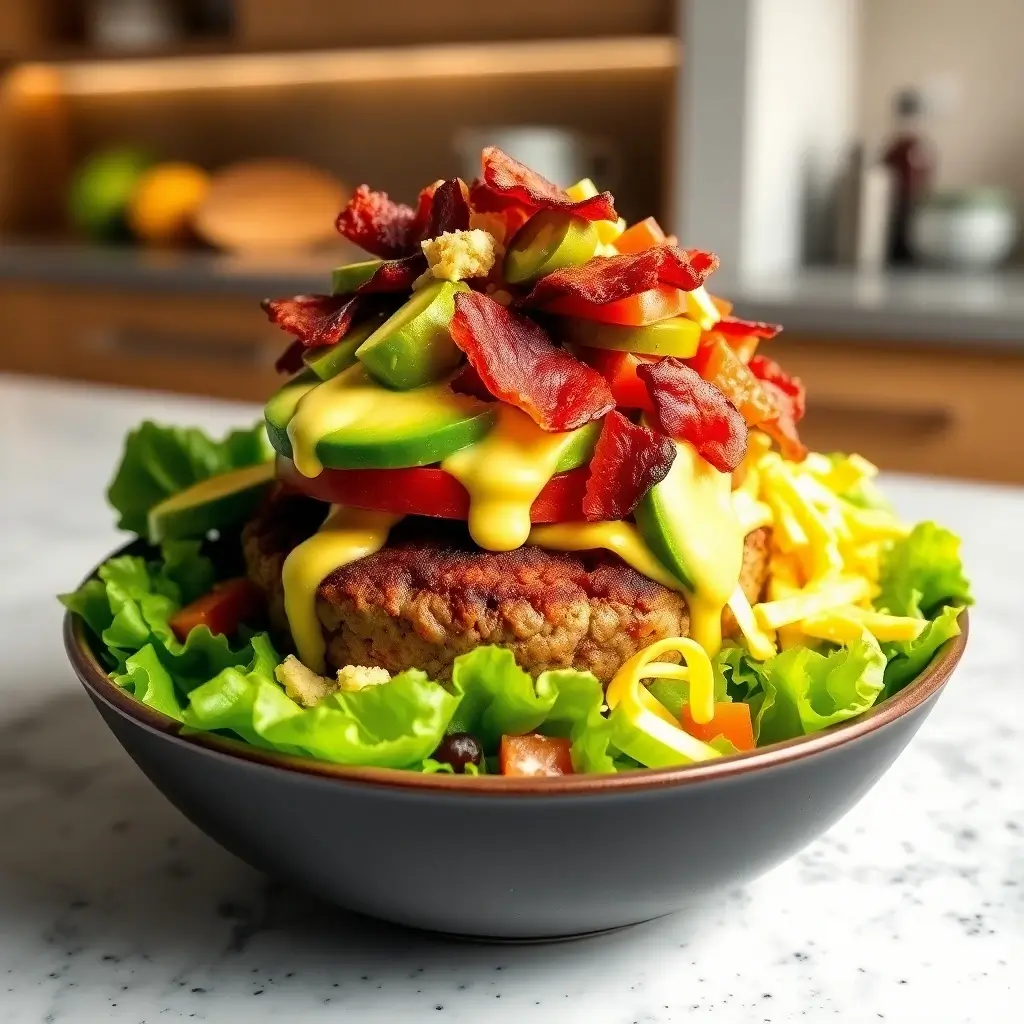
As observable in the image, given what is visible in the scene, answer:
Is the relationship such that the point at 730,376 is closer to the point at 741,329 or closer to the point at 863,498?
the point at 741,329

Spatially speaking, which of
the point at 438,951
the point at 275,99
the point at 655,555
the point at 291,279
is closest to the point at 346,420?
the point at 655,555

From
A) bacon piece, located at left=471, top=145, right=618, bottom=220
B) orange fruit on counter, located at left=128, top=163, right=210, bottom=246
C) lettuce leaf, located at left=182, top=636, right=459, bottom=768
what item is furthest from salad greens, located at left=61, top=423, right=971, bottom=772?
orange fruit on counter, located at left=128, top=163, right=210, bottom=246

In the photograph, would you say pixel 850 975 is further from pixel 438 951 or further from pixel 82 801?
pixel 82 801

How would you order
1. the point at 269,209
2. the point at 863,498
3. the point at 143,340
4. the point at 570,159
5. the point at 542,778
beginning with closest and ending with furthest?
the point at 542,778
the point at 863,498
the point at 570,159
the point at 143,340
the point at 269,209

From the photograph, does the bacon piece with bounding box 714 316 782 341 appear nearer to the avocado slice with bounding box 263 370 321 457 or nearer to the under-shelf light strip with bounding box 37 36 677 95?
the avocado slice with bounding box 263 370 321 457

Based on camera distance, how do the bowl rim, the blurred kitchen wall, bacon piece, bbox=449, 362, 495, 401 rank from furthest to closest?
the blurred kitchen wall, bacon piece, bbox=449, 362, 495, 401, the bowl rim

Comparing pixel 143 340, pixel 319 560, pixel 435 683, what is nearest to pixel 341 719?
pixel 435 683
